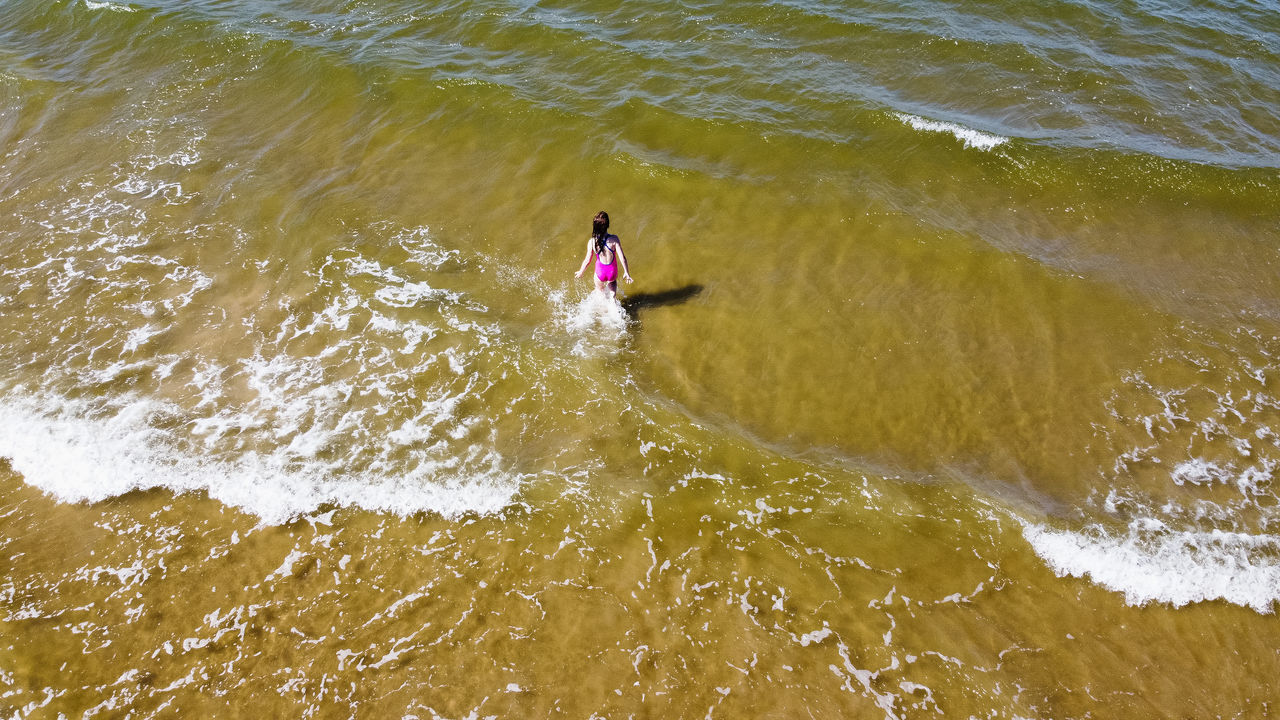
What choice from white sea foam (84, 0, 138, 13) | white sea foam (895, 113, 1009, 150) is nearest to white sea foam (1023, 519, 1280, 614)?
white sea foam (895, 113, 1009, 150)

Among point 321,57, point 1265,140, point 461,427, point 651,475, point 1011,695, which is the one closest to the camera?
point 1011,695

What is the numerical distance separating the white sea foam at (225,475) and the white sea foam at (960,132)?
12.7 m

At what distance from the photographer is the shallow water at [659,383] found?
7.33m

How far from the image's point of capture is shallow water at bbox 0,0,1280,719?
733cm

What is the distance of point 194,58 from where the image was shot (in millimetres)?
19469

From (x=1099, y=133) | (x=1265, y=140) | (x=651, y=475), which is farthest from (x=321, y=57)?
(x=1265, y=140)

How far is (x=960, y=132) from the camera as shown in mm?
14961

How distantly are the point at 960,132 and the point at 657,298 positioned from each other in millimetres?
8818

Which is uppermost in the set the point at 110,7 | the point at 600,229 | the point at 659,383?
the point at 110,7

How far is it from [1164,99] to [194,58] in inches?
1057

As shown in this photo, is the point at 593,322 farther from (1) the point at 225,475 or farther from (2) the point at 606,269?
(1) the point at 225,475

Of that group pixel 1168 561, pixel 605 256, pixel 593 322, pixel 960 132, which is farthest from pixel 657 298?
pixel 960 132

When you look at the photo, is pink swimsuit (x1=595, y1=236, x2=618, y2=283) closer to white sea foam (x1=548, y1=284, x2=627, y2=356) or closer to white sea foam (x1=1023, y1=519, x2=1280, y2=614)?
white sea foam (x1=548, y1=284, x2=627, y2=356)

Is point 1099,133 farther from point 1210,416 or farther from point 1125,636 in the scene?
point 1125,636
